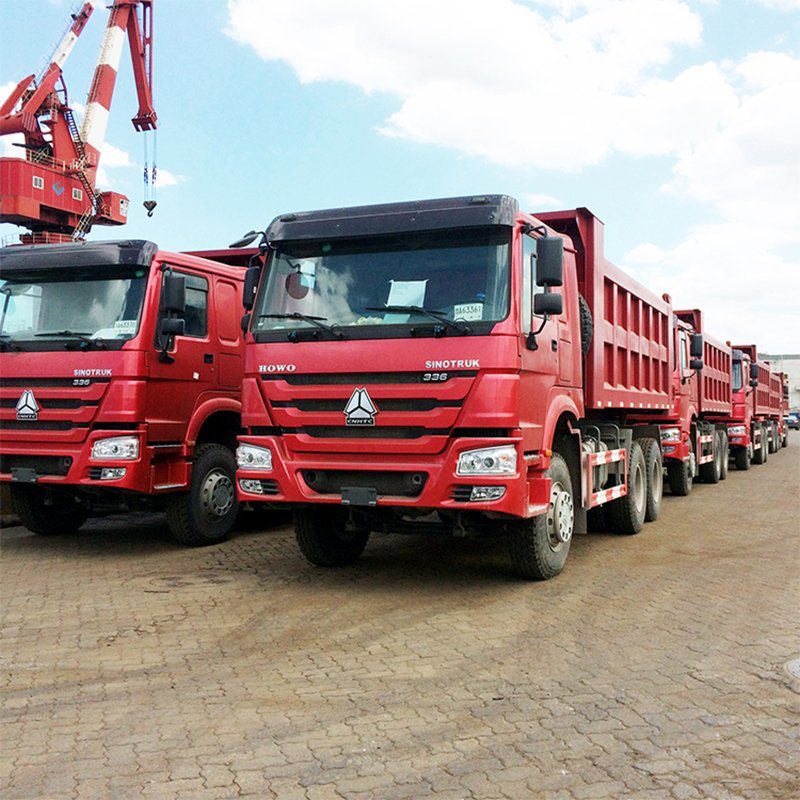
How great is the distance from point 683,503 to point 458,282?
8424 millimetres

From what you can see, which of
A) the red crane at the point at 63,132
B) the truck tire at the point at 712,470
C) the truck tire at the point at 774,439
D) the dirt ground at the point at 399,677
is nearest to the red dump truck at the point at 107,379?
the dirt ground at the point at 399,677

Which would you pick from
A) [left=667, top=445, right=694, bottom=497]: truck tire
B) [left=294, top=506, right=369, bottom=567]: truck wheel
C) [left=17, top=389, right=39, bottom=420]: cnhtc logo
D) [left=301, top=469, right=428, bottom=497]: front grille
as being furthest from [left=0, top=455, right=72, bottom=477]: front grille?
[left=667, top=445, right=694, bottom=497]: truck tire

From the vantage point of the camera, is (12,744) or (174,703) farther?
(174,703)

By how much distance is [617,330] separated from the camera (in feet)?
30.2

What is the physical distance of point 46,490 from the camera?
9.12 meters

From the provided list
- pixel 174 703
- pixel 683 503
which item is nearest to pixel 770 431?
pixel 683 503

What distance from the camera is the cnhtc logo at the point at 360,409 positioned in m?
6.30

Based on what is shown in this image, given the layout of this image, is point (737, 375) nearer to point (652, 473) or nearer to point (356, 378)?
point (652, 473)

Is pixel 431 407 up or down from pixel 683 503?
up

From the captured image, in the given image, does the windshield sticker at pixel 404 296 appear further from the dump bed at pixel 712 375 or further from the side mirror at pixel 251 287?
the dump bed at pixel 712 375

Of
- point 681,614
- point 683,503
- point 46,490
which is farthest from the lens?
point 683,503

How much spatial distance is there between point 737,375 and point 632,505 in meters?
11.9

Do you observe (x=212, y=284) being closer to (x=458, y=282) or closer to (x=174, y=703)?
(x=458, y=282)

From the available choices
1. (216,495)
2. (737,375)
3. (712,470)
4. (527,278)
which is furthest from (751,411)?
(527,278)
